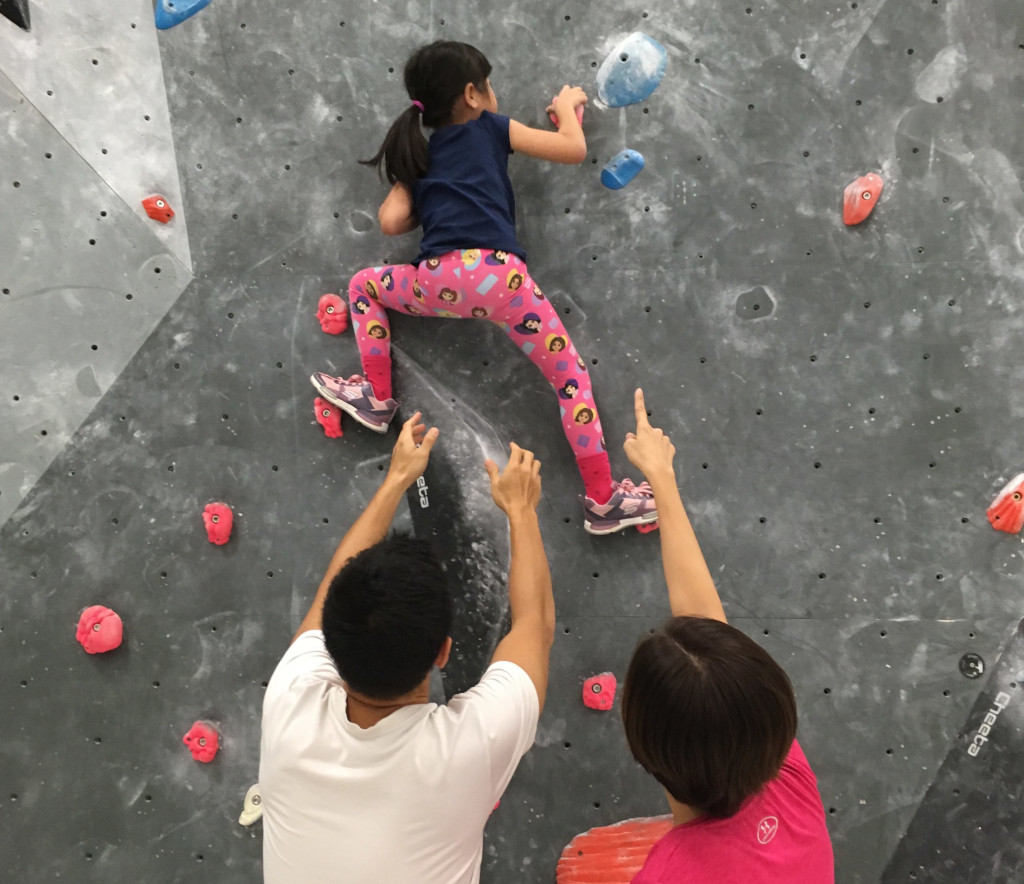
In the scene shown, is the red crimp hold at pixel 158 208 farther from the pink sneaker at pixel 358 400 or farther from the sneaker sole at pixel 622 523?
the sneaker sole at pixel 622 523

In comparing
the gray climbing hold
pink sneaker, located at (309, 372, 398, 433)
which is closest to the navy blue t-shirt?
pink sneaker, located at (309, 372, 398, 433)

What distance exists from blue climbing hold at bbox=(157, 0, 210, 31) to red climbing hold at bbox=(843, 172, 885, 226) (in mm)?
1890

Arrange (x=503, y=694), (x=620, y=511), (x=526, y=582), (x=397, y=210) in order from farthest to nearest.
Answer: (x=620, y=511) < (x=397, y=210) < (x=526, y=582) < (x=503, y=694)

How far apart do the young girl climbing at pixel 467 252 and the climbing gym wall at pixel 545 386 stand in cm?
10

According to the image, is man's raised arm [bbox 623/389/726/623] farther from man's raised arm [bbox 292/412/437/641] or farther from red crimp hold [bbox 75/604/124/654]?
red crimp hold [bbox 75/604/124/654]

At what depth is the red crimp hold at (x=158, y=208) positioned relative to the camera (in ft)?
6.12

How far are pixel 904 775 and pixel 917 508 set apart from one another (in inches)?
27.7

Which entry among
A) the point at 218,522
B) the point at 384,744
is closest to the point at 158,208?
the point at 218,522

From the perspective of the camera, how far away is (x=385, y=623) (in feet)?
3.32

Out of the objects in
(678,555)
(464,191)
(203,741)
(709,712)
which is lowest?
(203,741)

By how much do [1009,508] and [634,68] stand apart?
5.12 ft

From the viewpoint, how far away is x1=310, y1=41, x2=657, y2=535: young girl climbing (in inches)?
61.6

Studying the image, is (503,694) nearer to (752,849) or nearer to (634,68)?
(752,849)

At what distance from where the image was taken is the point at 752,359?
71.9 inches
